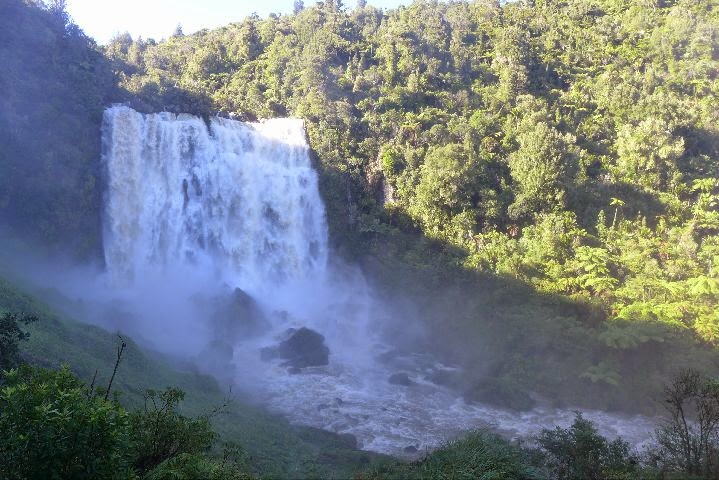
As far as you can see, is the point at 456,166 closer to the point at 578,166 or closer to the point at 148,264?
the point at 578,166

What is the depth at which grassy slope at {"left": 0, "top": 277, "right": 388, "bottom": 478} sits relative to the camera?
45.4 feet

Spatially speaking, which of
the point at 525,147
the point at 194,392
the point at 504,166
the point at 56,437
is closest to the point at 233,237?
the point at 194,392

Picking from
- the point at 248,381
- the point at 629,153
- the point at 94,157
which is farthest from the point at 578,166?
the point at 94,157

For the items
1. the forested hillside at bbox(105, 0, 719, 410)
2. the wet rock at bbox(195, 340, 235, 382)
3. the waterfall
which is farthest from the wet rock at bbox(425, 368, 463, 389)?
the waterfall

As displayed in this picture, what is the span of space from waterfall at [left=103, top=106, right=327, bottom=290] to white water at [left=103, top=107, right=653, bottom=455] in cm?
7

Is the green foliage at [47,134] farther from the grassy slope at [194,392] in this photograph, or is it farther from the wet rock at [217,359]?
the grassy slope at [194,392]

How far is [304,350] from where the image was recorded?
2514cm

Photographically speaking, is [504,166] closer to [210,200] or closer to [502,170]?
[502,170]

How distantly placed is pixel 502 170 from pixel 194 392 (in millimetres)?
22684

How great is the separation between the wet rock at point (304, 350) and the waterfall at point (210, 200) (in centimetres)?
773

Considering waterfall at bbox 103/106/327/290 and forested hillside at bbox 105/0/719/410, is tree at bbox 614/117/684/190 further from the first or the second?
waterfall at bbox 103/106/327/290

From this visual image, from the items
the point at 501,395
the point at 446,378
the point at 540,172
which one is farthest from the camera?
the point at 540,172

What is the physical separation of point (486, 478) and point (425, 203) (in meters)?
23.4

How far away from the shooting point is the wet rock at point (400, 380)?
2269 cm
